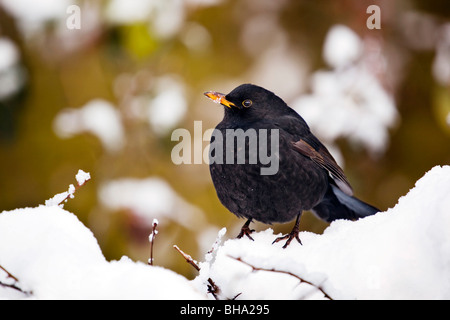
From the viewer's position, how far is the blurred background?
3055mm

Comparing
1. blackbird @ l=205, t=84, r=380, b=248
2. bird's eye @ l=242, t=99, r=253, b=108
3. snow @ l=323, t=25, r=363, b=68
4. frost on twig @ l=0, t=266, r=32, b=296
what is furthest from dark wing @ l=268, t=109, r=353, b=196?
frost on twig @ l=0, t=266, r=32, b=296

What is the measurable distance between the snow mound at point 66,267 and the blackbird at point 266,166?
0.76 meters

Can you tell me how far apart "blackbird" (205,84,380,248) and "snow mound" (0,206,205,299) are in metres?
0.76

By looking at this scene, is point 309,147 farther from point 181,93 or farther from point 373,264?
point 181,93

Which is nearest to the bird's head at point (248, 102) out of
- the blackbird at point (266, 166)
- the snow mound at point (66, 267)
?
the blackbird at point (266, 166)

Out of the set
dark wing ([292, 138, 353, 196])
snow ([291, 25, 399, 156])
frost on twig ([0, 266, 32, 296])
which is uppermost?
snow ([291, 25, 399, 156])

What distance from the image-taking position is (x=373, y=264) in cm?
133

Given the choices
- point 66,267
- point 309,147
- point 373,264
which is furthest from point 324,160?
point 66,267

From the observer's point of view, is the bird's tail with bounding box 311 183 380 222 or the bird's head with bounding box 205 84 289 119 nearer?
the bird's head with bounding box 205 84 289 119

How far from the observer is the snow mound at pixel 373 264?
1232mm

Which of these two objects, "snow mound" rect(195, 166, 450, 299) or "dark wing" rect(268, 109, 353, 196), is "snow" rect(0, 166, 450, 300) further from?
"dark wing" rect(268, 109, 353, 196)

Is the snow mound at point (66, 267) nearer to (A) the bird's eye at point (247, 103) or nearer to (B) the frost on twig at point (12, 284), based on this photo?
(B) the frost on twig at point (12, 284)

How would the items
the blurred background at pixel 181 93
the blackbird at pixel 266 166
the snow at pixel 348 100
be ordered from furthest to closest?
the snow at pixel 348 100 → the blurred background at pixel 181 93 → the blackbird at pixel 266 166

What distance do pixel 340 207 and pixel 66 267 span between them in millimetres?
1589
